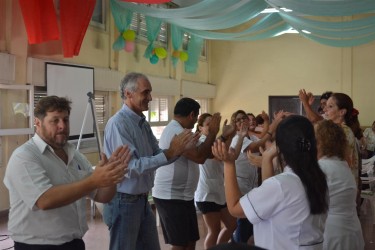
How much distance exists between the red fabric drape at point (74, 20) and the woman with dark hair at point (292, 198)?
14.1ft

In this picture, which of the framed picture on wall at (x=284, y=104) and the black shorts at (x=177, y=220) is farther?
the framed picture on wall at (x=284, y=104)

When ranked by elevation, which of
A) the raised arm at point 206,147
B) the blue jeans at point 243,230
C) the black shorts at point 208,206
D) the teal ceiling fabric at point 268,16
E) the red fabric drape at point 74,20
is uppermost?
the teal ceiling fabric at point 268,16

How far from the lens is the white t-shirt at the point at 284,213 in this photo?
192 centimetres

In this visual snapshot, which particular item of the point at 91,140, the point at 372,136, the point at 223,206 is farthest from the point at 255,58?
the point at 223,206

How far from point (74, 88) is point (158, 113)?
10.8 ft

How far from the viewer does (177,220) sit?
3.47 meters

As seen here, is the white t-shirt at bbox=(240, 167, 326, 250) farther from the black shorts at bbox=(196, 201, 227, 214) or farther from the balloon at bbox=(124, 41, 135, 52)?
the balloon at bbox=(124, 41, 135, 52)

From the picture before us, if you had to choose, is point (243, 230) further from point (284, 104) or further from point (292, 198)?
point (284, 104)

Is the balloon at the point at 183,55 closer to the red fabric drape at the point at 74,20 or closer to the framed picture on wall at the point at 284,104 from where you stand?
the framed picture on wall at the point at 284,104

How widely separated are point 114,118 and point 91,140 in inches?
196

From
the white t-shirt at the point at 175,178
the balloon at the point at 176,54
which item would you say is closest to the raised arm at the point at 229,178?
the white t-shirt at the point at 175,178

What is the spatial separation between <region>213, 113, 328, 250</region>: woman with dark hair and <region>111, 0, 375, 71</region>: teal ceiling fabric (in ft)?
14.8

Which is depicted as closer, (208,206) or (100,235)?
(208,206)

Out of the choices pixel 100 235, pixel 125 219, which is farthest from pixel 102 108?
pixel 125 219
